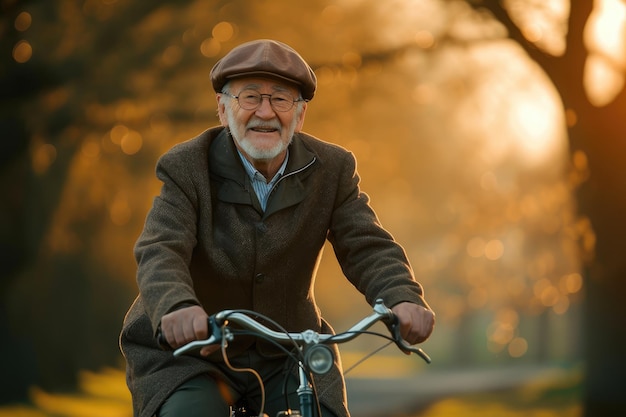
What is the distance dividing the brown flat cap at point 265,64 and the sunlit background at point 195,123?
9199mm

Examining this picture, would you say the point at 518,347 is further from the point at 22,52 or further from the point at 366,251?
the point at 366,251

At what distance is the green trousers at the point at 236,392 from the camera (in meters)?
3.85

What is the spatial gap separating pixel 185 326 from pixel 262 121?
98 cm

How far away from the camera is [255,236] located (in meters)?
4.25

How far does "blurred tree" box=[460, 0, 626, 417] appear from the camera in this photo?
1285 centimetres

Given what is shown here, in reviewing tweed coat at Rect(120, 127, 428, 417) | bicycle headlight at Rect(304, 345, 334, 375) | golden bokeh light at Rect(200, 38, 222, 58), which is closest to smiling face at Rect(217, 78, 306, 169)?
tweed coat at Rect(120, 127, 428, 417)

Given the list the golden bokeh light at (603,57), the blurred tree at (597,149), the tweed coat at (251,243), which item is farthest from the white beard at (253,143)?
the golden bokeh light at (603,57)

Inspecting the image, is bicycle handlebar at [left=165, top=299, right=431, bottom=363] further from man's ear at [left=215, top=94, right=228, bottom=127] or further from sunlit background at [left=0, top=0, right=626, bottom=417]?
sunlit background at [left=0, top=0, right=626, bottom=417]

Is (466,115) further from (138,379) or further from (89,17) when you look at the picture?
(138,379)

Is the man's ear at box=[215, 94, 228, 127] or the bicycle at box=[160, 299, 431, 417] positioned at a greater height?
the man's ear at box=[215, 94, 228, 127]

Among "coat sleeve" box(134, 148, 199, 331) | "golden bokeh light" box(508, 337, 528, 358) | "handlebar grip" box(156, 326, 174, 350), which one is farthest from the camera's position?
"golden bokeh light" box(508, 337, 528, 358)

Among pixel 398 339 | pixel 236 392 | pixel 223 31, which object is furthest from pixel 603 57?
pixel 398 339

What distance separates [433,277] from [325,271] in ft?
28.2

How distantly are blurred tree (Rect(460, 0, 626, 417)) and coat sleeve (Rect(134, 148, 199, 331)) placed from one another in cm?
929
